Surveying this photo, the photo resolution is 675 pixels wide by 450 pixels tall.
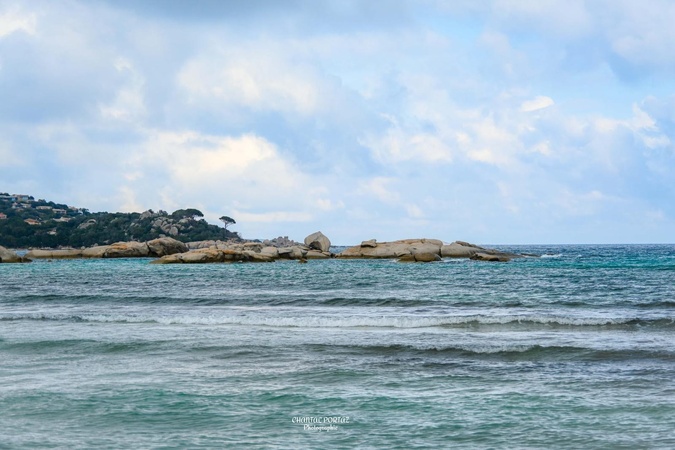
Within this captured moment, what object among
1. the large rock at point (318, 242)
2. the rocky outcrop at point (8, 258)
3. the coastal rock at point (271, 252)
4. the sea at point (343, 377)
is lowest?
the sea at point (343, 377)

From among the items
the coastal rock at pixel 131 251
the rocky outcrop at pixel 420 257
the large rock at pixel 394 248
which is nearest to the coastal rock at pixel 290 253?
the large rock at pixel 394 248

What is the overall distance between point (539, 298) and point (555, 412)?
23.6m

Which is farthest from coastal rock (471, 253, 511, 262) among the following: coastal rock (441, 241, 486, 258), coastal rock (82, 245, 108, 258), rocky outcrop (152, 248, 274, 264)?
coastal rock (82, 245, 108, 258)

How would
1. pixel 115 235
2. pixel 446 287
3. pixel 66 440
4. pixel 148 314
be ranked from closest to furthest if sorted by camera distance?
1. pixel 66 440
2. pixel 148 314
3. pixel 446 287
4. pixel 115 235

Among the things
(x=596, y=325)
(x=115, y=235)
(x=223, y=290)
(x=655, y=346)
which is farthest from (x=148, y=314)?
(x=115, y=235)

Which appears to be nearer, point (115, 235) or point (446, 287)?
point (446, 287)

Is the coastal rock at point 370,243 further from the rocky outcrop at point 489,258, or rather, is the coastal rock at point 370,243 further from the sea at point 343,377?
the sea at point 343,377

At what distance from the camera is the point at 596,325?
76.4 feet

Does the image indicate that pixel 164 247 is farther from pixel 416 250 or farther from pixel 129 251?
pixel 416 250

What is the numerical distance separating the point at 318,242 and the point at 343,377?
97663mm

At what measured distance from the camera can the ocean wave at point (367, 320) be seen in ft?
77.9

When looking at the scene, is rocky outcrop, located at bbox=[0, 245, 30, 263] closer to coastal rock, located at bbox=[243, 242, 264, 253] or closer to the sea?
coastal rock, located at bbox=[243, 242, 264, 253]

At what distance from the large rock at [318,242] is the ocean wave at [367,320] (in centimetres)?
8261

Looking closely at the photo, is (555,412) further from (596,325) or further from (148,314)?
(148,314)
